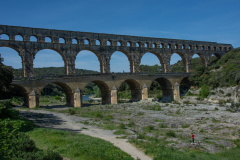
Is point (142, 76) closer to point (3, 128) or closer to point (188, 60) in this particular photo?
point (188, 60)

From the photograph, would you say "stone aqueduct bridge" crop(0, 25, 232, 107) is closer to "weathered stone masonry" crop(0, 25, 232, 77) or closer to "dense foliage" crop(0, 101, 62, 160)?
"weathered stone masonry" crop(0, 25, 232, 77)

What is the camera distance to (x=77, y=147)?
9.91m

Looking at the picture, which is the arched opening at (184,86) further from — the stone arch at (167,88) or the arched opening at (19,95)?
the arched opening at (19,95)

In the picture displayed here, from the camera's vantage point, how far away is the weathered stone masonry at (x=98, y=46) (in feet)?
102

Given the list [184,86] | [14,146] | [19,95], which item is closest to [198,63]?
[184,86]

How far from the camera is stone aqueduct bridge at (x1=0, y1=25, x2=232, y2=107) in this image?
30.3 metres

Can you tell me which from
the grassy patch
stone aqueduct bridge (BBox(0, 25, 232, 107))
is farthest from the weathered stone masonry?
the grassy patch

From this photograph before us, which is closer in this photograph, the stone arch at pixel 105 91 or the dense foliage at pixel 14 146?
the dense foliage at pixel 14 146

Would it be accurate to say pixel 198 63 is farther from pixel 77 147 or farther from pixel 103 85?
pixel 77 147

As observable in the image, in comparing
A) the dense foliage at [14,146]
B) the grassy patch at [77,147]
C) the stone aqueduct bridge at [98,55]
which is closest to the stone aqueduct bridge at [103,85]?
the stone aqueduct bridge at [98,55]

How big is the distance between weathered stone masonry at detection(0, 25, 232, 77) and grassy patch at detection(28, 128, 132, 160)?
71.8 ft

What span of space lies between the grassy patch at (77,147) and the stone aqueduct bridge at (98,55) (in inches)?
711

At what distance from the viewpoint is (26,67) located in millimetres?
31375

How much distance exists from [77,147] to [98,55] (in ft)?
93.9
